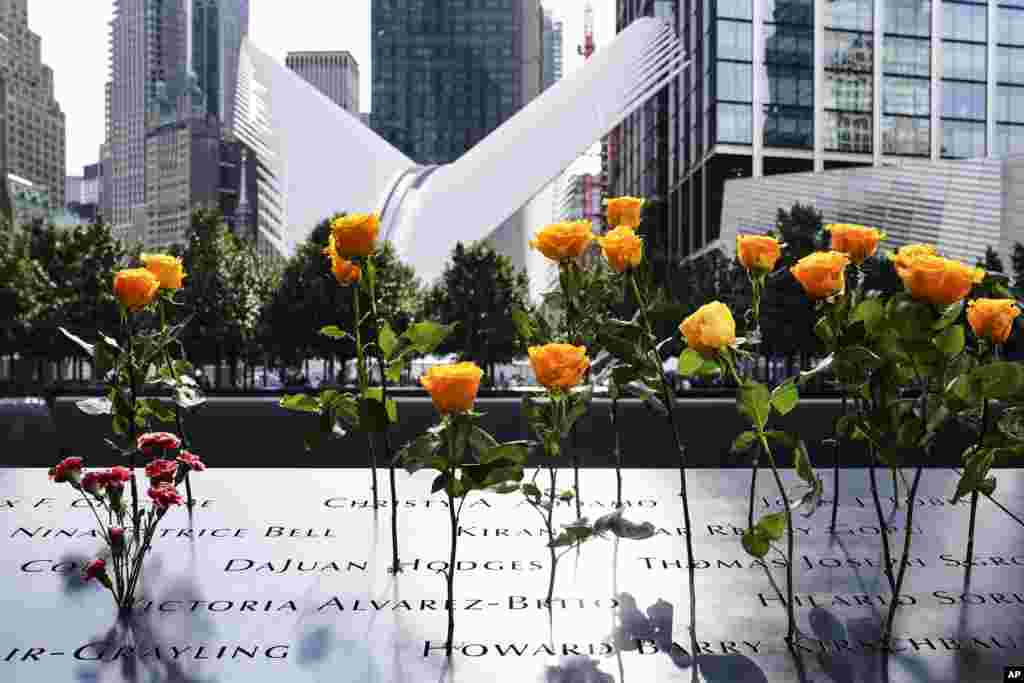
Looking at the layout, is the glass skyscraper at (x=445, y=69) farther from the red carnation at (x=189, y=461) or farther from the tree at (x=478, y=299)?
the red carnation at (x=189, y=461)

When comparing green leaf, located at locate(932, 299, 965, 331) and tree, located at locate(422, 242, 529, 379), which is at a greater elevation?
tree, located at locate(422, 242, 529, 379)

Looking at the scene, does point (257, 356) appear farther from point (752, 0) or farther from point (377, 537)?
point (377, 537)

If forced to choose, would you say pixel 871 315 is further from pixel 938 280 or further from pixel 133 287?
pixel 133 287

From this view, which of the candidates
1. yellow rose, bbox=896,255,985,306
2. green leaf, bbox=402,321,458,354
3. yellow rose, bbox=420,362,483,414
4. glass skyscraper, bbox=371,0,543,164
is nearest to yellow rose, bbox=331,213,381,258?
green leaf, bbox=402,321,458,354

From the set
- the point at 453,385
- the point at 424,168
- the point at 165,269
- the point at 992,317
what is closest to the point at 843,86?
the point at 424,168

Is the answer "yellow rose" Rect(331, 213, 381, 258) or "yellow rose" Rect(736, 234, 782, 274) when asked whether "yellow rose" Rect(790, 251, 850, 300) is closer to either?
"yellow rose" Rect(736, 234, 782, 274)

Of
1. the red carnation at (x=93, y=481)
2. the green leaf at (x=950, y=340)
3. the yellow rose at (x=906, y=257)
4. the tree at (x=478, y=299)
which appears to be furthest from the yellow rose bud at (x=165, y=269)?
the tree at (x=478, y=299)

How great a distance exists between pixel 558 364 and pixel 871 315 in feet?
3.14

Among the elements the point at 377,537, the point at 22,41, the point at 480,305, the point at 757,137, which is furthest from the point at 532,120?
the point at 22,41

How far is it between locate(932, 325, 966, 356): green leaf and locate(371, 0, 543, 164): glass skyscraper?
164195 mm

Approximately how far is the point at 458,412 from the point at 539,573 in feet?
5.15

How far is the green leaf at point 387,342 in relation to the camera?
3828mm

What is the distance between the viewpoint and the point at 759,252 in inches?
137

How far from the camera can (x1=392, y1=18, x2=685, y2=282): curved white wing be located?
4088 centimetres
